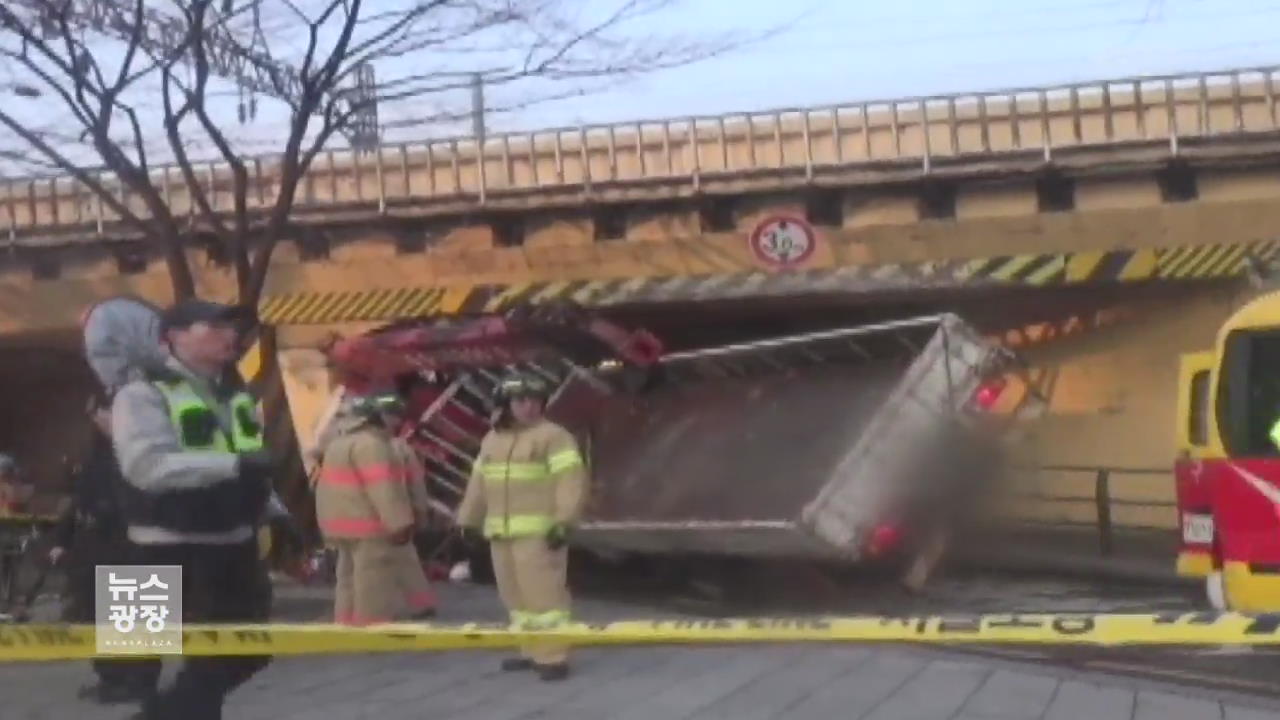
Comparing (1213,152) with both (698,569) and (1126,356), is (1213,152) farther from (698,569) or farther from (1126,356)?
(698,569)

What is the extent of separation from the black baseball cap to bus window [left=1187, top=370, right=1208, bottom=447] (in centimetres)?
702

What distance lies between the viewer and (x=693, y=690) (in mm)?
9672

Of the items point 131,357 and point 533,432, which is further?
point 533,432

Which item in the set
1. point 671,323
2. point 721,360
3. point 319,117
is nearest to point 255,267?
point 319,117

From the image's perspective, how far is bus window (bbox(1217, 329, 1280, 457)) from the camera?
10.4 metres

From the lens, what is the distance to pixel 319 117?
15.8m

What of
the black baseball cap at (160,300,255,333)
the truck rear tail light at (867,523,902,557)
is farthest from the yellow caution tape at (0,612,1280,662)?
the truck rear tail light at (867,523,902,557)

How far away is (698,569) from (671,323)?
6165mm

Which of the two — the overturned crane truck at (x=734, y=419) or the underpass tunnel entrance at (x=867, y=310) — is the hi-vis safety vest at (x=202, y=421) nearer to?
the overturned crane truck at (x=734, y=419)

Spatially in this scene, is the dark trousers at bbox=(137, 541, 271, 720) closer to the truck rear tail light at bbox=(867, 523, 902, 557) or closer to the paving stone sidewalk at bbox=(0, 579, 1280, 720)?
the paving stone sidewalk at bbox=(0, 579, 1280, 720)

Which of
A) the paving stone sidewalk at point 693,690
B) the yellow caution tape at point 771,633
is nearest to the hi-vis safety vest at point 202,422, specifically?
the yellow caution tape at point 771,633

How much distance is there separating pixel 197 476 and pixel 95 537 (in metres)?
4.16

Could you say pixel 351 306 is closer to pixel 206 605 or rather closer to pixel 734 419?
pixel 734 419
